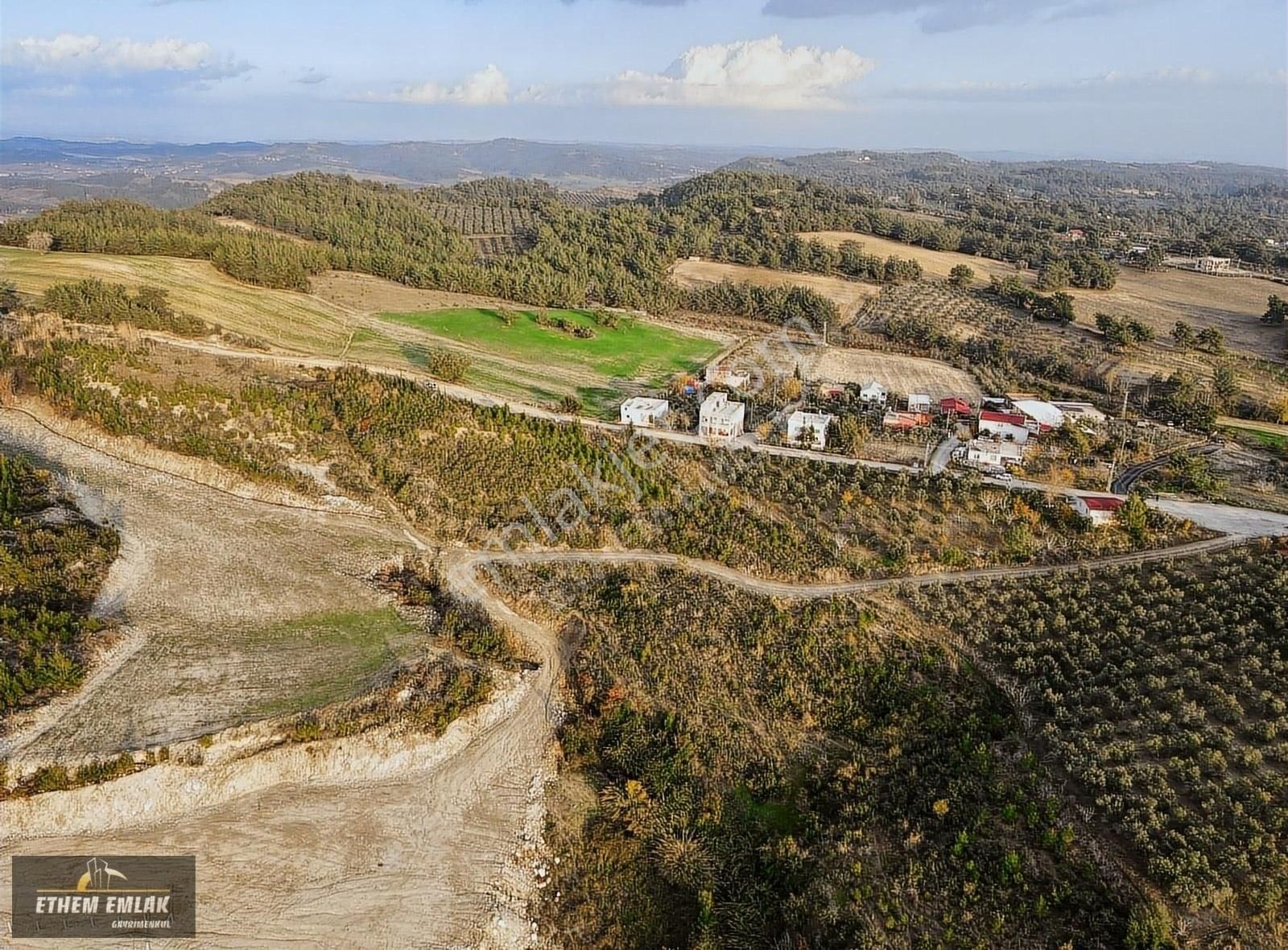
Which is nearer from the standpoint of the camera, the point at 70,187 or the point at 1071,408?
the point at 1071,408

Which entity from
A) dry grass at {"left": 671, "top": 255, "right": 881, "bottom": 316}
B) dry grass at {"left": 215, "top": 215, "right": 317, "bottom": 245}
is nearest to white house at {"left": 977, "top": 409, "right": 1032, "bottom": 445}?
dry grass at {"left": 671, "top": 255, "right": 881, "bottom": 316}

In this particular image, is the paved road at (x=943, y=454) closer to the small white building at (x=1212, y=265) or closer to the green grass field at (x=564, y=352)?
the green grass field at (x=564, y=352)

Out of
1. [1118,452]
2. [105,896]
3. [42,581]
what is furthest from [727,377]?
[105,896]

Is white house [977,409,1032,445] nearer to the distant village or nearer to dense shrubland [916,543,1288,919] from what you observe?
the distant village

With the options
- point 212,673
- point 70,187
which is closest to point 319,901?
point 212,673

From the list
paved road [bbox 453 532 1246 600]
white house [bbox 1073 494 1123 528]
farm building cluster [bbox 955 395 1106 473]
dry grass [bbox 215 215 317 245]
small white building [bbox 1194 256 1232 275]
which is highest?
dry grass [bbox 215 215 317 245]

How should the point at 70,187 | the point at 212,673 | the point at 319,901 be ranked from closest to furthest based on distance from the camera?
the point at 319,901 → the point at 212,673 → the point at 70,187

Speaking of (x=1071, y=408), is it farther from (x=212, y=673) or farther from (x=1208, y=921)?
(x=212, y=673)
